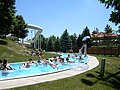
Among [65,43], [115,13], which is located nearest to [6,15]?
[115,13]

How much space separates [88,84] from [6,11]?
2020 centimetres

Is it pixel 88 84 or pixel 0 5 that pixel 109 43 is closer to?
pixel 0 5

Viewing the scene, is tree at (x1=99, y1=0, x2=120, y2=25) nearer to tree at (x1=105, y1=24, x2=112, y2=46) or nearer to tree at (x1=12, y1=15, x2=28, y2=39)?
tree at (x1=12, y1=15, x2=28, y2=39)

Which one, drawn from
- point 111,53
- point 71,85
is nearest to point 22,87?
point 71,85

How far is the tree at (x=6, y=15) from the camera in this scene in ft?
94.4

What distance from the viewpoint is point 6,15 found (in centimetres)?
2902

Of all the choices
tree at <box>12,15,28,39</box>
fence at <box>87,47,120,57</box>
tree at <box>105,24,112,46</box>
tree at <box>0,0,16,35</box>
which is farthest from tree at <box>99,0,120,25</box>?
tree at <box>105,24,112,46</box>

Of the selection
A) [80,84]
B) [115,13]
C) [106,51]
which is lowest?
[80,84]

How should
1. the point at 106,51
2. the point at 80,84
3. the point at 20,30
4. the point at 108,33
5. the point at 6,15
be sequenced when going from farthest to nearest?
1. the point at 108,33
2. the point at 20,30
3. the point at 106,51
4. the point at 6,15
5. the point at 80,84

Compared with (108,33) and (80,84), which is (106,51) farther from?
(80,84)

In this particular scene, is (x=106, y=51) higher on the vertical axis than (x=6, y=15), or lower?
lower

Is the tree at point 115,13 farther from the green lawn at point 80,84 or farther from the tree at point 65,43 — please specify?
the tree at point 65,43

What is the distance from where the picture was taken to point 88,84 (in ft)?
40.7

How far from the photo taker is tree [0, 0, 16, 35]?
28.8 m
